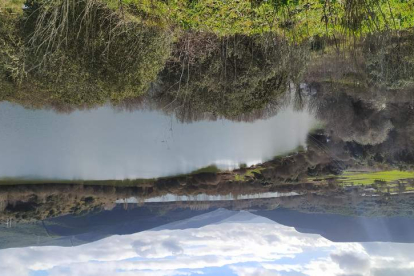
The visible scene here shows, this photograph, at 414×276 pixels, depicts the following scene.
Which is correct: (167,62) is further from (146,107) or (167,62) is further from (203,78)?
(146,107)

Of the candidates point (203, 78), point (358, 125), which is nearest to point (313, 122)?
point (358, 125)

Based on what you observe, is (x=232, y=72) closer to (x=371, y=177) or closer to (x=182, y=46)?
(x=182, y=46)

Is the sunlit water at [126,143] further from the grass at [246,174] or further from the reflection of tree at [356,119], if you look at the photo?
the reflection of tree at [356,119]

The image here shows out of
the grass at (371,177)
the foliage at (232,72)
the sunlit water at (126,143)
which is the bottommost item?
the grass at (371,177)

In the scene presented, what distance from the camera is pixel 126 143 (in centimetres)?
1277

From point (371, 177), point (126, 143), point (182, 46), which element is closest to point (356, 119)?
point (371, 177)

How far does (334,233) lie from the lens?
59.5 ft

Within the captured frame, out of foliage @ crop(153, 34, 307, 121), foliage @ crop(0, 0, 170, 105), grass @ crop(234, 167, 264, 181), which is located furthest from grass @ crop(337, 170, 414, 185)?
foliage @ crop(0, 0, 170, 105)

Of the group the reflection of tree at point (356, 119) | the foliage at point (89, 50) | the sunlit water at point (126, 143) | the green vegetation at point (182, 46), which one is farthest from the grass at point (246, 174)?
the foliage at point (89, 50)

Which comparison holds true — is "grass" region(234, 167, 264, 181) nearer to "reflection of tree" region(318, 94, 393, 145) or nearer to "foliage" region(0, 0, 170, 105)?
"reflection of tree" region(318, 94, 393, 145)

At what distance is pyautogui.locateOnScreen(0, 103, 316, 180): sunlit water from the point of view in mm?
11758

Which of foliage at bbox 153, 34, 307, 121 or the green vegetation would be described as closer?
the green vegetation

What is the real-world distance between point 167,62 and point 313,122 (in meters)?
5.92

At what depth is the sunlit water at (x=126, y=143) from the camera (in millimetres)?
11758
